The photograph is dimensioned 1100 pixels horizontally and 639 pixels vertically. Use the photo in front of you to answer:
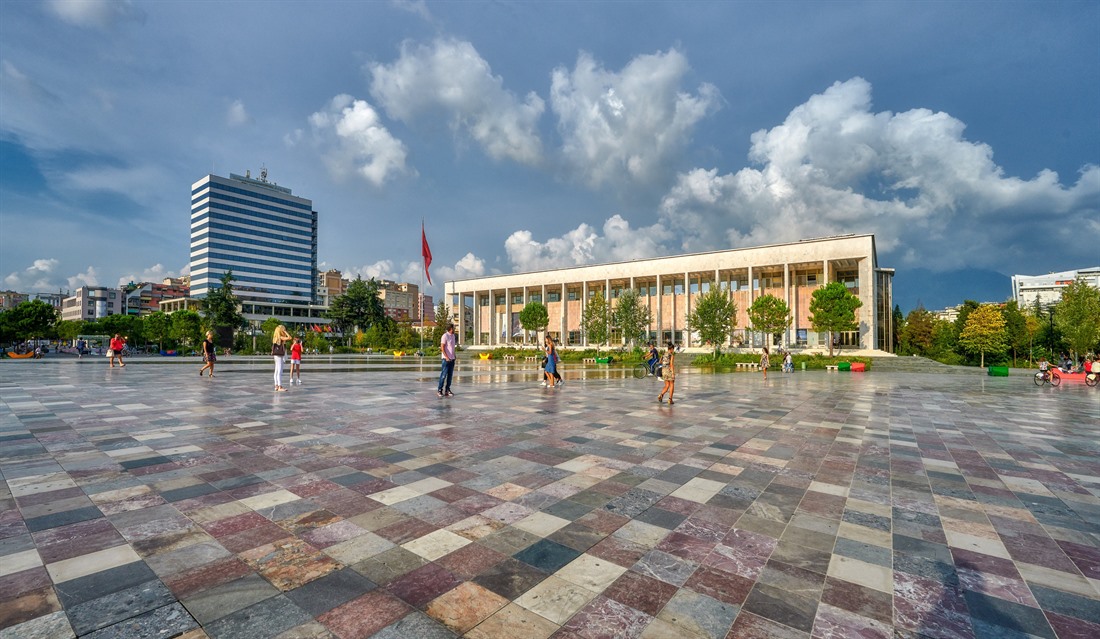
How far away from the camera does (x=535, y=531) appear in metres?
4.25

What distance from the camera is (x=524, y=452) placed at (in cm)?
721

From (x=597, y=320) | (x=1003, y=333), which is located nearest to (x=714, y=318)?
(x=597, y=320)

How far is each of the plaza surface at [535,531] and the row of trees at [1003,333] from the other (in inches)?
1971

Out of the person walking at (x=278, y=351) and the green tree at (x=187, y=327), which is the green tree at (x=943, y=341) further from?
the green tree at (x=187, y=327)

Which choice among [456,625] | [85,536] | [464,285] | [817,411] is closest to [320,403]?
[85,536]

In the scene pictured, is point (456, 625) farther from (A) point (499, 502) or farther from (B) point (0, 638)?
(B) point (0, 638)

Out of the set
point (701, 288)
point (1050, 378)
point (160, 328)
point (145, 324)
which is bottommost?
point (1050, 378)

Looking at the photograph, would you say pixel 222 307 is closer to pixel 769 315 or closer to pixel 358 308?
pixel 358 308

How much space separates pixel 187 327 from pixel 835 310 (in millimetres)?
86585

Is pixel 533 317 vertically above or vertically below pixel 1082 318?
above

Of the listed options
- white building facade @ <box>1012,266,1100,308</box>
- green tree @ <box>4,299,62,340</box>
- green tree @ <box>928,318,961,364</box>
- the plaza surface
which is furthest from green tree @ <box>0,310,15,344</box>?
white building facade @ <box>1012,266,1100,308</box>

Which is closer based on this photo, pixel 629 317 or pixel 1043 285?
pixel 629 317

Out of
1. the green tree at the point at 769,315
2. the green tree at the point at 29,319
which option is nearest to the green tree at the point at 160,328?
the green tree at the point at 29,319

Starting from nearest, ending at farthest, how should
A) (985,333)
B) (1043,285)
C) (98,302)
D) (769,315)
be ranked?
(769,315), (985,333), (98,302), (1043,285)
